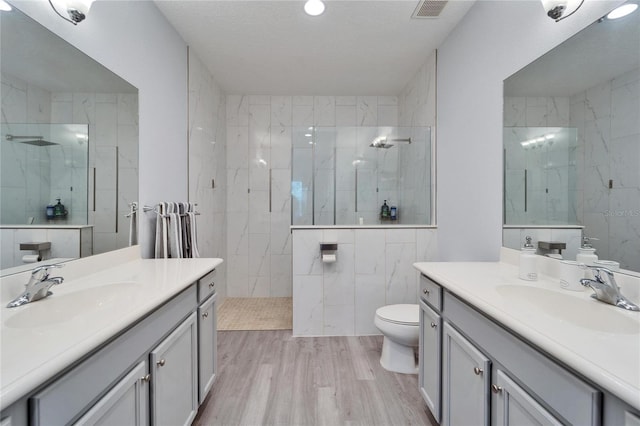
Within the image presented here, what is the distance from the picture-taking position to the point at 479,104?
205 centimetres

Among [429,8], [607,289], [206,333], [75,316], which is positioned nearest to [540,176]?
[607,289]

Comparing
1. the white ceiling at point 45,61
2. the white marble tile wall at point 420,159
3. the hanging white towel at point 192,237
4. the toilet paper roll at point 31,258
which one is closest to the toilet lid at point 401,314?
the white marble tile wall at point 420,159

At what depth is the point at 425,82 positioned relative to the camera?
3.01m

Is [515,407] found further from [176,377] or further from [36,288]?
[36,288]

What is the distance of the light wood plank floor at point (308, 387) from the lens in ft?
5.59

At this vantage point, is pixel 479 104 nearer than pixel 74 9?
No

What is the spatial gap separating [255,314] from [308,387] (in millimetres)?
1523

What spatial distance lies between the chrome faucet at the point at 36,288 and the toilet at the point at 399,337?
193cm

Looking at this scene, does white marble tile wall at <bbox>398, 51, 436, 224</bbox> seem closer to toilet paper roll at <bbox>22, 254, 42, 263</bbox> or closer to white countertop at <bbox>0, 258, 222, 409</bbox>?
white countertop at <bbox>0, 258, 222, 409</bbox>

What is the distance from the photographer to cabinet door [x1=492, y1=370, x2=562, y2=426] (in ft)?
2.72

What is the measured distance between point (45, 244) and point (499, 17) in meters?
2.78

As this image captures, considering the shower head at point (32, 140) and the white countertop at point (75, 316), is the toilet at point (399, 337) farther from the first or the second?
the shower head at point (32, 140)

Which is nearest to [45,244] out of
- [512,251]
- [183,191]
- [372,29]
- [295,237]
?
[183,191]

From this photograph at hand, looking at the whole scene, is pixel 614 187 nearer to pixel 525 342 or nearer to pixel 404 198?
pixel 525 342
